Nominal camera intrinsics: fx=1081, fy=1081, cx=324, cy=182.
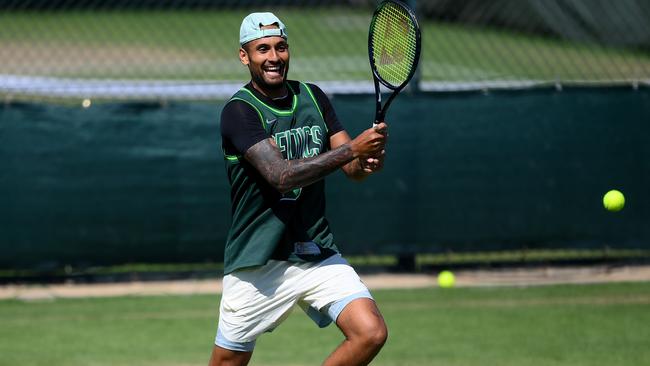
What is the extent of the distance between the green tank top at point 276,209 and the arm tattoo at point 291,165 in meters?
0.18

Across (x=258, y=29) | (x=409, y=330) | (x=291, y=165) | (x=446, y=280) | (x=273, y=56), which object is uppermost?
(x=258, y=29)

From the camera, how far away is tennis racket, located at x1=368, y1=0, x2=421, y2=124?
484 cm

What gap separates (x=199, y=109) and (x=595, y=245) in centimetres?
341

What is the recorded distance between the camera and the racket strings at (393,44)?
15.9 feet

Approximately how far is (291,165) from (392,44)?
2.84ft

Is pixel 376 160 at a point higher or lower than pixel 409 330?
higher

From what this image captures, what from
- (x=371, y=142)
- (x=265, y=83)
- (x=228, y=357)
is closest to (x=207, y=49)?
(x=265, y=83)

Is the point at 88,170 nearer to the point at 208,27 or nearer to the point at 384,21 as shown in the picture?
the point at 384,21

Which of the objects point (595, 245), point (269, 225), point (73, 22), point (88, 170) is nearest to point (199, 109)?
point (88, 170)

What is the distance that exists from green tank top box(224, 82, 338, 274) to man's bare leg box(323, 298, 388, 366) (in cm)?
38

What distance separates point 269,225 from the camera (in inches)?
188

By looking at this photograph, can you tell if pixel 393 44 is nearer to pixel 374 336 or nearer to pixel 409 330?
pixel 374 336

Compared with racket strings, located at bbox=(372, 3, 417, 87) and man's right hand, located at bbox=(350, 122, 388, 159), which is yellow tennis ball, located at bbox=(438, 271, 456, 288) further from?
man's right hand, located at bbox=(350, 122, 388, 159)

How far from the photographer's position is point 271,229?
187 inches
